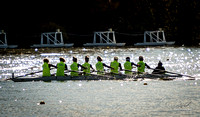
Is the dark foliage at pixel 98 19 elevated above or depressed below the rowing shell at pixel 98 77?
above

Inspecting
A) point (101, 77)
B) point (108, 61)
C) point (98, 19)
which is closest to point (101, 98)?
point (101, 77)

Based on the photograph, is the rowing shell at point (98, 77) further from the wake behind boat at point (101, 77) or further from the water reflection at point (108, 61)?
the water reflection at point (108, 61)

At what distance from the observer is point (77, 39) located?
122 m

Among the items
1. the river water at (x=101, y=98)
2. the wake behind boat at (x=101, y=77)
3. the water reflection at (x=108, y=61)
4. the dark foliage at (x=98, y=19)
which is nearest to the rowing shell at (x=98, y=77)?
the wake behind boat at (x=101, y=77)

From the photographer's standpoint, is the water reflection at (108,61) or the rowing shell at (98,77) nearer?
the rowing shell at (98,77)

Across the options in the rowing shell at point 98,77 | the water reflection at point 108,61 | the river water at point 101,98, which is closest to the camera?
the river water at point 101,98

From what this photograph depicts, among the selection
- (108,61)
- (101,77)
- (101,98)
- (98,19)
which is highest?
(98,19)

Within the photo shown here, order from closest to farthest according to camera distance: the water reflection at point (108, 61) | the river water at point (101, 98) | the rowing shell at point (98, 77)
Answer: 1. the river water at point (101, 98)
2. the rowing shell at point (98, 77)
3. the water reflection at point (108, 61)

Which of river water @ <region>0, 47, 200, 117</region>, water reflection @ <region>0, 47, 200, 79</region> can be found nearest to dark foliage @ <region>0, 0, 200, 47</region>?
water reflection @ <region>0, 47, 200, 79</region>

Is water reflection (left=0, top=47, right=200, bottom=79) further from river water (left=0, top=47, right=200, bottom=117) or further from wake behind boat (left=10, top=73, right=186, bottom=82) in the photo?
river water (left=0, top=47, right=200, bottom=117)

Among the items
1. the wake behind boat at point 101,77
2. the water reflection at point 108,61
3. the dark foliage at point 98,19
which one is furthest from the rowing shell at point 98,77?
the dark foliage at point 98,19

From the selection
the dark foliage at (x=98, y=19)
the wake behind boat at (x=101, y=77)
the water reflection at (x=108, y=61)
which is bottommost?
the water reflection at (x=108, y=61)

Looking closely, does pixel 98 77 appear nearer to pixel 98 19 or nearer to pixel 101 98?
pixel 101 98

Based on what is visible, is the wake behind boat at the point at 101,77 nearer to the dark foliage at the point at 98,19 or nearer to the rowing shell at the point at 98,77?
the rowing shell at the point at 98,77
